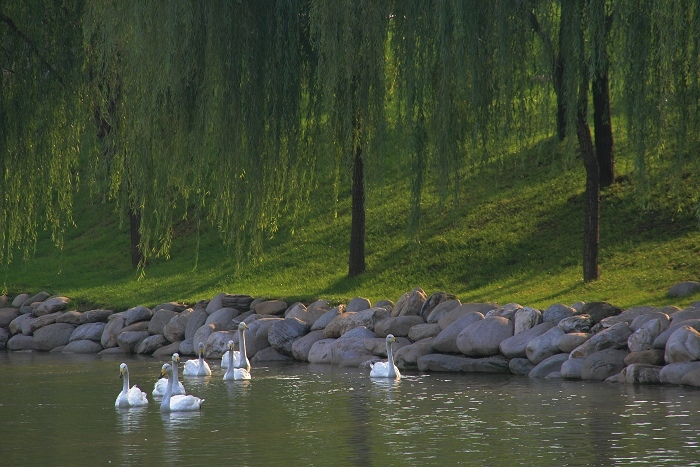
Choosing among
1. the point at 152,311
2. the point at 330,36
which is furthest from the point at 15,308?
the point at 330,36

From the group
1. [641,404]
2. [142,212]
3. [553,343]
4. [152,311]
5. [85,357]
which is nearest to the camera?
[142,212]

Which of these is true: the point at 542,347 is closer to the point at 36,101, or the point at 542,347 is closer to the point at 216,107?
the point at 216,107

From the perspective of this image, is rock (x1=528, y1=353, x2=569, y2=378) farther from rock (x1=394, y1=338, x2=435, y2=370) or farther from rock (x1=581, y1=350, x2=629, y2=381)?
rock (x1=394, y1=338, x2=435, y2=370)

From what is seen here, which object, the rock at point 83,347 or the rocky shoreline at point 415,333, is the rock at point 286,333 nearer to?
the rocky shoreline at point 415,333

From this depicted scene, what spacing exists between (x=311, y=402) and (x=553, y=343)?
4.66 meters

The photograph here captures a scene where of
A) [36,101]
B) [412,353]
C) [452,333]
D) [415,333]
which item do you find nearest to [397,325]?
[415,333]

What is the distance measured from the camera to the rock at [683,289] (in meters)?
18.3

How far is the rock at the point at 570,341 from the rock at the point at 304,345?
5.33 m

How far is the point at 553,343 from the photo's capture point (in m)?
16.5

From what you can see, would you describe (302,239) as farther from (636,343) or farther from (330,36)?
(330,36)

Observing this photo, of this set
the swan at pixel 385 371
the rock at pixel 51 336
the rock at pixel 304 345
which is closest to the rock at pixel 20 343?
the rock at pixel 51 336

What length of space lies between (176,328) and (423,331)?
6507 millimetres

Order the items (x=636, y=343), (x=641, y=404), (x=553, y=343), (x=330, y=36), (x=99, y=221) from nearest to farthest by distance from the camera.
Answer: (x=330, y=36) < (x=641, y=404) < (x=636, y=343) < (x=553, y=343) < (x=99, y=221)

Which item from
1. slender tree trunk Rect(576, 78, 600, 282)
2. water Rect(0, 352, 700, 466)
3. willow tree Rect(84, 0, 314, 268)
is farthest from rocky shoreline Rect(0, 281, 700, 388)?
willow tree Rect(84, 0, 314, 268)
